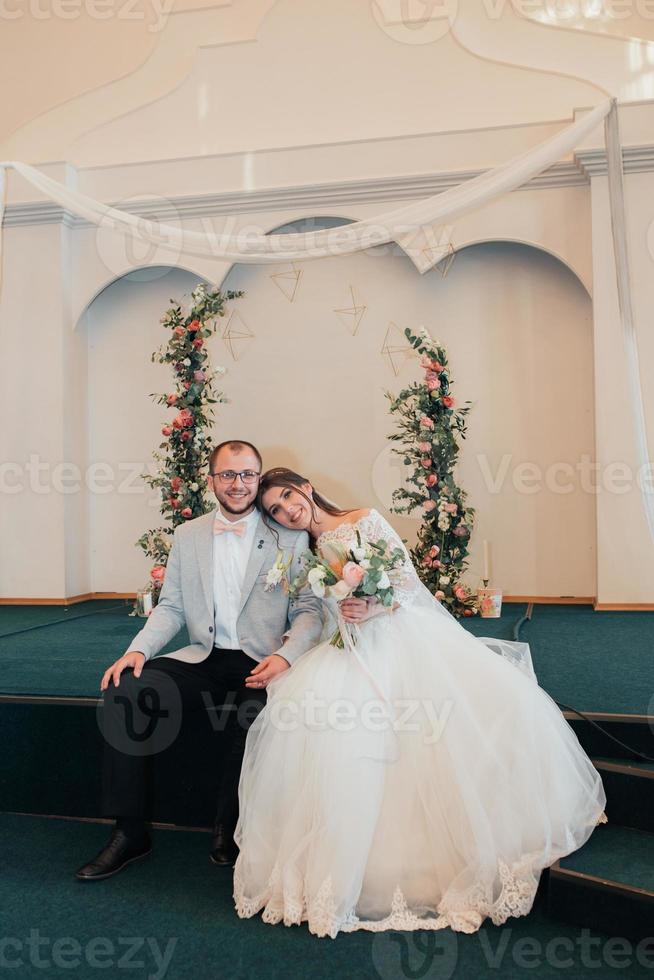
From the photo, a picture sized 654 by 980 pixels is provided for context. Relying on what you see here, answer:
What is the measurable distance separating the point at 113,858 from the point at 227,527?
1.35 meters

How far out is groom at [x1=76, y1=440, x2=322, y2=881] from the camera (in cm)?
344

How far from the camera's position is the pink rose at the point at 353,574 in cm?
323

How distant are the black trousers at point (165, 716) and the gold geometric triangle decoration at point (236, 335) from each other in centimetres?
443

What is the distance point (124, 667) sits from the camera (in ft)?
11.6

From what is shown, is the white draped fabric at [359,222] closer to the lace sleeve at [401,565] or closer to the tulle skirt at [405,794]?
the lace sleeve at [401,565]

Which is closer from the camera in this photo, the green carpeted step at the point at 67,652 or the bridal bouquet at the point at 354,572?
the bridal bouquet at the point at 354,572

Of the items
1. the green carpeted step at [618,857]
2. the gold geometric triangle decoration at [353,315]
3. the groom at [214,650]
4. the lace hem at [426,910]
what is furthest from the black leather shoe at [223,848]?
the gold geometric triangle decoration at [353,315]

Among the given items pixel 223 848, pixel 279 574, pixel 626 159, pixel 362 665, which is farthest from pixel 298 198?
pixel 223 848

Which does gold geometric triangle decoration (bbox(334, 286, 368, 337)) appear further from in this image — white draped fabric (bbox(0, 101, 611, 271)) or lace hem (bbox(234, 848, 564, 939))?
lace hem (bbox(234, 848, 564, 939))

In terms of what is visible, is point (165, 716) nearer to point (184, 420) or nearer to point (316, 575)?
point (316, 575)

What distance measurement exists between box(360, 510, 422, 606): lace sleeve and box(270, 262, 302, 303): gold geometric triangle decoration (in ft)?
14.7
